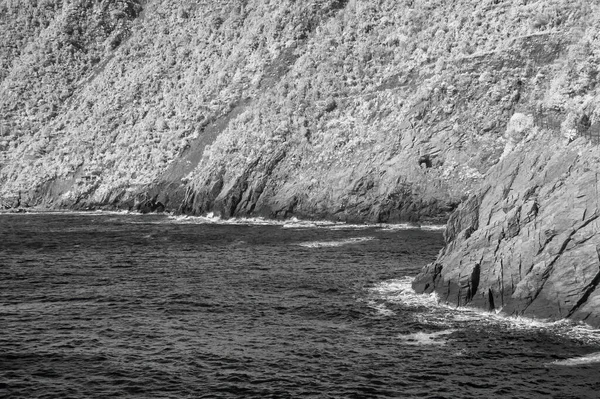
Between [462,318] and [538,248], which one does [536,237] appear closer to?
[538,248]

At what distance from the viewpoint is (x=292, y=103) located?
103 m

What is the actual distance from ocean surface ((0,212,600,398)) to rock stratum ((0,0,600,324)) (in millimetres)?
4521

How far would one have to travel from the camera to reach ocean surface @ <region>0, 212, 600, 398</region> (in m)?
27.9

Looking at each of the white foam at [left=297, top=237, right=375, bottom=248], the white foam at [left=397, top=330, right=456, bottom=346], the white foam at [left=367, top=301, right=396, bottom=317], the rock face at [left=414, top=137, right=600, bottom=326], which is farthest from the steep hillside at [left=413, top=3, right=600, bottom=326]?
the white foam at [left=297, top=237, right=375, bottom=248]

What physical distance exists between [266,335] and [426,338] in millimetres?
7746

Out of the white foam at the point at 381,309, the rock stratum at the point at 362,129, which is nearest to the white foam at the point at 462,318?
the rock stratum at the point at 362,129

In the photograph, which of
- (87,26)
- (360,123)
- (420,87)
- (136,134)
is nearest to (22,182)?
(136,134)

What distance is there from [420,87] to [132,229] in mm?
39633

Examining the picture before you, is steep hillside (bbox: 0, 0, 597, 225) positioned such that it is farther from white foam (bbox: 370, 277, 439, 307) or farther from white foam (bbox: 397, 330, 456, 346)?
white foam (bbox: 397, 330, 456, 346)

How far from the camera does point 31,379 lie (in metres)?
28.8

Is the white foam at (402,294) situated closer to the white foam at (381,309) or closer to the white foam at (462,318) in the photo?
the white foam at (462,318)

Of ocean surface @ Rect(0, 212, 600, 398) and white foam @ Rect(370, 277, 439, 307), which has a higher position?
white foam @ Rect(370, 277, 439, 307)

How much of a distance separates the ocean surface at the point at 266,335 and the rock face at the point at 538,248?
1.33 metres

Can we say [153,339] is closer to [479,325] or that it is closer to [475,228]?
[479,325]
